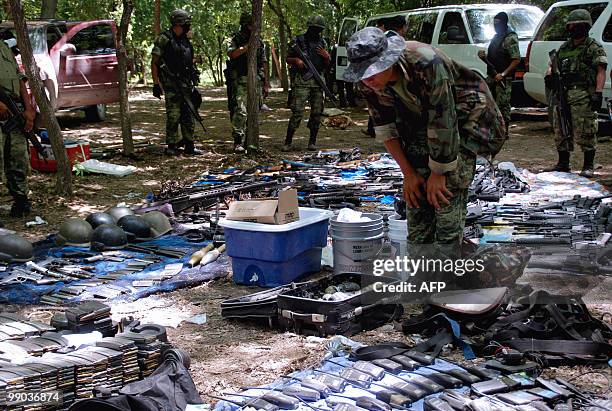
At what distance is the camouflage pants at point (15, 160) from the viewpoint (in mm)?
7316

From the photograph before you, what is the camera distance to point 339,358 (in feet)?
13.2

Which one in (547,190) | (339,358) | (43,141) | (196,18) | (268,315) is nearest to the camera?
(339,358)

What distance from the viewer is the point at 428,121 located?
13.3ft

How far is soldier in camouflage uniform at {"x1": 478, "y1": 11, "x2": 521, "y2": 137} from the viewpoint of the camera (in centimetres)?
1036

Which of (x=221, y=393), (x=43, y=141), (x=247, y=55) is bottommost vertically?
(x=221, y=393)

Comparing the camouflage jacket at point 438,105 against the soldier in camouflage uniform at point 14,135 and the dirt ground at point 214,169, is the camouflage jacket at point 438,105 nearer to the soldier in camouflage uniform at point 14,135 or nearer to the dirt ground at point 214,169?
the dirt ground at point 214,169

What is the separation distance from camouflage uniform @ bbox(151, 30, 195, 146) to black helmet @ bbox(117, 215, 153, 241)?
4.20 m

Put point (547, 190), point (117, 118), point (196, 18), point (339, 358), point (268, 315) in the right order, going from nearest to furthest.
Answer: point (339, 358) → point (268, 315) → point (547, 190) → point (117, 118) → point (196, 18)

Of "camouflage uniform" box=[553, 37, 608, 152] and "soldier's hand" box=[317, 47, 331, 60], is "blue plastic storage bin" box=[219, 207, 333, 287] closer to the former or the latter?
"camouflage uniform" box=[553, 37, 608, 152]

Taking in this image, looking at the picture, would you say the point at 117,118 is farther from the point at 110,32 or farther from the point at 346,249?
the point at 346,249

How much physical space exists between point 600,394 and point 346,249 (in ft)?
7.27

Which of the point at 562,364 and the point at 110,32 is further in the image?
the point at 110,32

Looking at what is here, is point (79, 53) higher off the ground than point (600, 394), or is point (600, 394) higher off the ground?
point (79, 53)

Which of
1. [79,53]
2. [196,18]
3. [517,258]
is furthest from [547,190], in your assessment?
[196,18]
